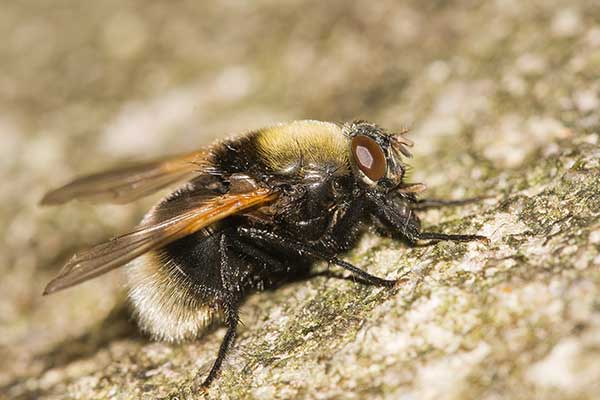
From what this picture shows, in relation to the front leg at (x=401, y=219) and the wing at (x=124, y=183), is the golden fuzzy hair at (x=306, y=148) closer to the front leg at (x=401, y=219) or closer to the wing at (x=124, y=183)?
the front leg at (x=401, y=219)

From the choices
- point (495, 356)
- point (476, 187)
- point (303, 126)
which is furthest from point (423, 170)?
point (495, 356)

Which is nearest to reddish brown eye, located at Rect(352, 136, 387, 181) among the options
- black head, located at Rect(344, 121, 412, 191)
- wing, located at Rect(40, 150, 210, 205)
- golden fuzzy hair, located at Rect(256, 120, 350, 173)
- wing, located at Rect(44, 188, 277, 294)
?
black head, located at Rect(344, 121, 412, 191)

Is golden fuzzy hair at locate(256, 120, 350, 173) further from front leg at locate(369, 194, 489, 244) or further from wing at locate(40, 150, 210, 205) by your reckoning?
wing at locate(40, 150, 210, 205)

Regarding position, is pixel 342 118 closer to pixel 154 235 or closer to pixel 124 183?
pixel 124 183

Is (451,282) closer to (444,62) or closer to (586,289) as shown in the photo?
(586,289)

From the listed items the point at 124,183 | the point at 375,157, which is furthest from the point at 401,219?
the point at 124,183
